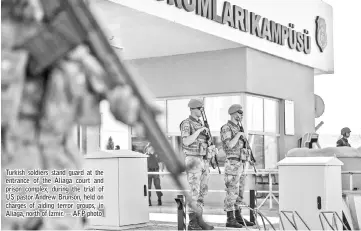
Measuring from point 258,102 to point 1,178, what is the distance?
12.3m

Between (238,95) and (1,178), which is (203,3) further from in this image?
(1,178)

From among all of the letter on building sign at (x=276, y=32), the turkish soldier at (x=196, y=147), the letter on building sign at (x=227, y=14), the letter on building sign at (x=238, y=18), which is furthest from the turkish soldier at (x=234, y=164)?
the letter on building sign at (x=276, y=32)

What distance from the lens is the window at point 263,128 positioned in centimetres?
1266

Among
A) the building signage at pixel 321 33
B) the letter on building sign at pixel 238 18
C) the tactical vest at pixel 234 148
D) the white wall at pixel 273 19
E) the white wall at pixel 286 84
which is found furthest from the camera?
the building signage at pixel 321 33

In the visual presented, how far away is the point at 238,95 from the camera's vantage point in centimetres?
1224

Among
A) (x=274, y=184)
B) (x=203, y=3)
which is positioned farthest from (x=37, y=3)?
(x=274, y=184)

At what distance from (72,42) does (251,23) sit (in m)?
11.7

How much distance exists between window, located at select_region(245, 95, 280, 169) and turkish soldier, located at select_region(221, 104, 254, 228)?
3665mm

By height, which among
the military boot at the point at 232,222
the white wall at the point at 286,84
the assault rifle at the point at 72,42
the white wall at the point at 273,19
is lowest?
the military boot at the point at 232,222

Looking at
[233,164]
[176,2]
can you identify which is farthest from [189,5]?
[233,164]

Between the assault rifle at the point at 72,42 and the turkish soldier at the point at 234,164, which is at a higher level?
the assault rifle at the point at 72,42

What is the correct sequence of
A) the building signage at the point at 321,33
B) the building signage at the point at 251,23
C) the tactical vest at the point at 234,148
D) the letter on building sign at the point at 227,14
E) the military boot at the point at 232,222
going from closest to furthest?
the military boot at the point at 232,222, the tactical vest at the point at 234,148, the building signage at the point at 251,23, the letter on building sign at the point at 227,14, the building signage at the point at 321,33

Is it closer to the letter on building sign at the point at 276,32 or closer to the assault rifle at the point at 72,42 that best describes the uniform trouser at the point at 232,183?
the letter on building sign at the point at 276,32

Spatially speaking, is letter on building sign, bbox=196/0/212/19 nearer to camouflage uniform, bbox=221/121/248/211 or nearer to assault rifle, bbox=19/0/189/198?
camouflage uniform, bbox=221/121/248/211
